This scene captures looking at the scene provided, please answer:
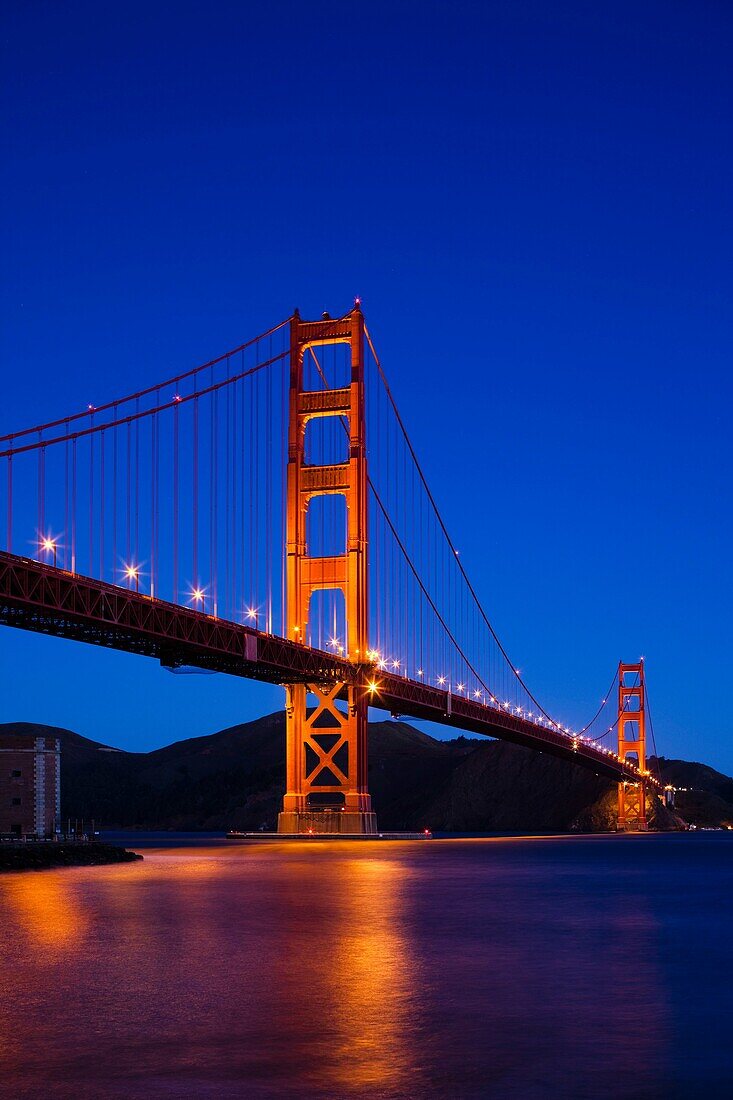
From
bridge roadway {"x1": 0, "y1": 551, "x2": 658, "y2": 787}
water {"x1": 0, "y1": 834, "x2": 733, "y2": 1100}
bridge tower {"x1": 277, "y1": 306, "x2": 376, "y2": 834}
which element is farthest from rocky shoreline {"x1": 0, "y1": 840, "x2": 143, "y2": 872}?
bridge tower {"x1": 277, "y1": 306, "x2": 376, "y2": 834}

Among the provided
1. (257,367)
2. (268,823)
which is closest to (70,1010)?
(257,367)

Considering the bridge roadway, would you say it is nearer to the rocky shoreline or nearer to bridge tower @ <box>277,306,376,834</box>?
bridge tower @ <box>277,306,376,834</box>

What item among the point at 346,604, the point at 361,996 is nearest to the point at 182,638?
the point at 346,604

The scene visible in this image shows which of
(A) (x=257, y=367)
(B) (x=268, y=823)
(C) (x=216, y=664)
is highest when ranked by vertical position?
(A) (x=257, y=367)

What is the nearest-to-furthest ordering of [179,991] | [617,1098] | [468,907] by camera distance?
1. [617,1098]
2. [179,991]
3. [468,907]

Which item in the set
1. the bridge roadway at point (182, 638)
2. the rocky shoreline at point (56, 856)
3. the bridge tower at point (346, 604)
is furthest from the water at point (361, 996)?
the bridge tower at point (346, 604)

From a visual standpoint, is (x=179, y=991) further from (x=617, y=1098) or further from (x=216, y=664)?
(x=216, y=664)
